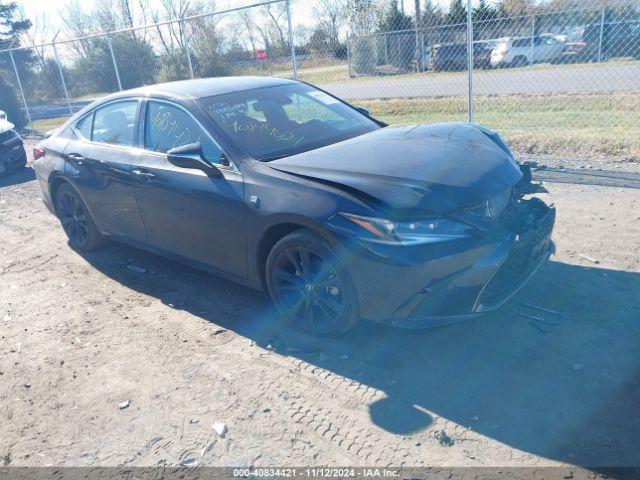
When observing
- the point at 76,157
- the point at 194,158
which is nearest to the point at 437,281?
the point at 194,158

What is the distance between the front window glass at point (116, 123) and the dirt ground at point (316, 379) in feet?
4.46

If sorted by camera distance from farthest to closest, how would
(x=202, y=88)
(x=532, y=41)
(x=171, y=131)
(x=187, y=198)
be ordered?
(x=532, y=41), (x=202, y=88), (x=171, y=131), (x=187, y=198)

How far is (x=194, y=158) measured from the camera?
13.6ft

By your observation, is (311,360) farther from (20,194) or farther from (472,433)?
(20,194)

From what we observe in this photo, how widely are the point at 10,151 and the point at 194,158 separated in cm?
843

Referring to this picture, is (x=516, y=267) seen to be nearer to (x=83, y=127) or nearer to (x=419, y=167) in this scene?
(x=419, y=167)

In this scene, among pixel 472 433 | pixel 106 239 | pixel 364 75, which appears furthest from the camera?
pixel 364 75

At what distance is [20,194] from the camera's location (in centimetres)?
938

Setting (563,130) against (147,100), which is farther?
(563,130)

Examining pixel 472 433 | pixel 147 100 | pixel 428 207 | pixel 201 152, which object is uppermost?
pixel 147 100

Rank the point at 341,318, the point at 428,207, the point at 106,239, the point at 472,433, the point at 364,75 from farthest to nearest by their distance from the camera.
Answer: the point at 364,75 → the point at 106,239 → the point at 341,318 → the point at 428,207 → the point at 472,433

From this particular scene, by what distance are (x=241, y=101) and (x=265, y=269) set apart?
1508 millimetres

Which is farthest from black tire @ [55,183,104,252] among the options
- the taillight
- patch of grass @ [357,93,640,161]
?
patch of grass @ [357,93,640,161]

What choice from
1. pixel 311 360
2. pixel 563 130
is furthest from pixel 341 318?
pixel 563 130
